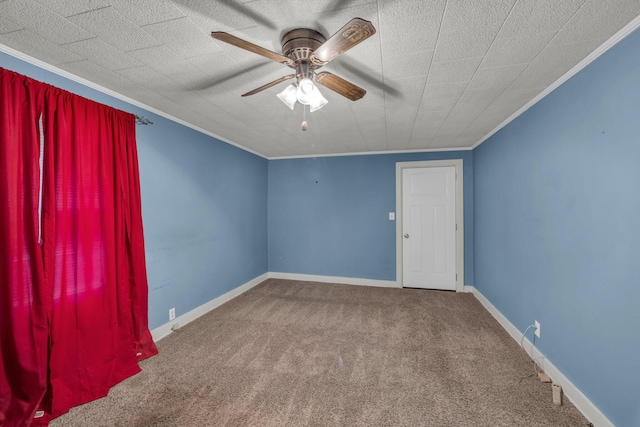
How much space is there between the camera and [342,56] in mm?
1685

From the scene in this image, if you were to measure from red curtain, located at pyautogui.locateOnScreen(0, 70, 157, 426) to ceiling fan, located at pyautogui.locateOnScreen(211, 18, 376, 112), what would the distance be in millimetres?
1555

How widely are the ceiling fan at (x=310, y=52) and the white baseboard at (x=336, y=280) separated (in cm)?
352

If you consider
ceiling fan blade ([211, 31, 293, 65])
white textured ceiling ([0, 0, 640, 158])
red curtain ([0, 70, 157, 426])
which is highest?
white textured ceiling ([0, 0, 640, 158])

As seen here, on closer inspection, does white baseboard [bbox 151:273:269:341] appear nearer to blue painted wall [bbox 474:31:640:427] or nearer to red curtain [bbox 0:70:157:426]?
red curtain [bbox 0:70:157:426]

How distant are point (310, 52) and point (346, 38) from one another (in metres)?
0.33

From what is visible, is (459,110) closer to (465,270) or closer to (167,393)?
(465,270)

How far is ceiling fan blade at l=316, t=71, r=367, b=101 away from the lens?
59.2 inches

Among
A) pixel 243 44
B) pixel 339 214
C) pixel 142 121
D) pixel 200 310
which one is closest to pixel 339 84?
pixel 243 44

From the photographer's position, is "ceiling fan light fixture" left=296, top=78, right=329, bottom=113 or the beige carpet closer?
"ceiling fan light fixture" left=296, top=78, right=329, bottom=113

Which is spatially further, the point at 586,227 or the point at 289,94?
the point at 586,227

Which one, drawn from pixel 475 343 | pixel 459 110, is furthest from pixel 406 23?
pixel 475 343

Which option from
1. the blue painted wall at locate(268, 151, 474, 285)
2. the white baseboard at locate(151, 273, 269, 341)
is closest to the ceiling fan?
the white baseboard at locate(151, 273, 269, 341)

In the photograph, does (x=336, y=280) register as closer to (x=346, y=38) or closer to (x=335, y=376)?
(x=335, y=376)

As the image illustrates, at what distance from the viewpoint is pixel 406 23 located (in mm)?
1364
